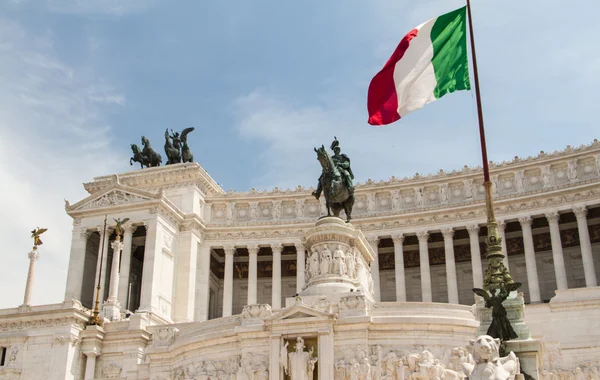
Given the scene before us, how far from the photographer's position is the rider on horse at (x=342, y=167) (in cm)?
3831

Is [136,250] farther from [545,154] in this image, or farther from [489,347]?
[489,347]

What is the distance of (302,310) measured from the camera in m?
29.8

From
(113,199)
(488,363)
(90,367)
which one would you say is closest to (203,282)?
(113,199)

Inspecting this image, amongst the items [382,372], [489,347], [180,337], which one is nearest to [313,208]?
[180,337]

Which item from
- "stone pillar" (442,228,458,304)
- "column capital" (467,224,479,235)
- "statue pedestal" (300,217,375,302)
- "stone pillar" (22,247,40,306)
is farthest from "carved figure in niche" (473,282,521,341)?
"column capital" (467,224,479,235)

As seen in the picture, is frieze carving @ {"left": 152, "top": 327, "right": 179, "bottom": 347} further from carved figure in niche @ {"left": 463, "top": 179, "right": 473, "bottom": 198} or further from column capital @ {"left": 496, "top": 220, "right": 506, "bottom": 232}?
carved figure in niche @ {"left": 463, "top": 179, "right": 473, "bottom": 198}

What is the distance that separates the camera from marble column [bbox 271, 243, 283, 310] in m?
61.8

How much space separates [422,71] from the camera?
2314cm

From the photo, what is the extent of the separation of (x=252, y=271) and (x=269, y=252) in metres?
4.56

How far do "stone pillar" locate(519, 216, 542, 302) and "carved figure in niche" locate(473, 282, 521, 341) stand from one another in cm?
4157

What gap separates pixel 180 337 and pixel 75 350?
38.8 ft

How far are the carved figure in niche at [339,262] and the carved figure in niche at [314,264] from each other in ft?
2.79

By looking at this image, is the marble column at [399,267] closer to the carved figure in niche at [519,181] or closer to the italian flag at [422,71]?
the carved figure in niche at [519,181]

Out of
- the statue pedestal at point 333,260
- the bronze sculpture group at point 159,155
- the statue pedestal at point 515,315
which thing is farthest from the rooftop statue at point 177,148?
the statue pedestal at point 515,315
